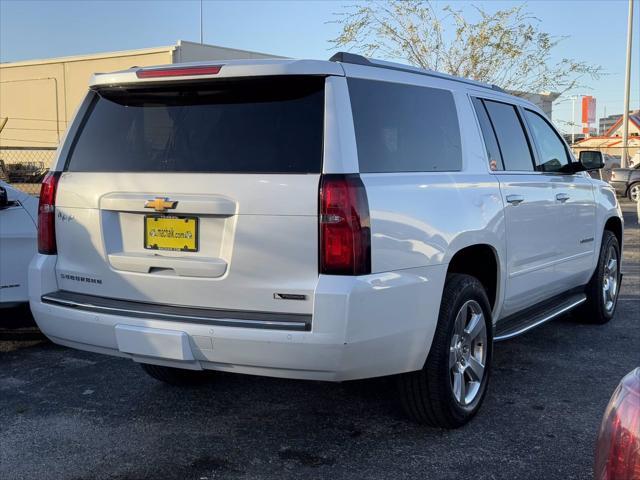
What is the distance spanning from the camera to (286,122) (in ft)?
11.1

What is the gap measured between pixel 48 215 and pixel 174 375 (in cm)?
137

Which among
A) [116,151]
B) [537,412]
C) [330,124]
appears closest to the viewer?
[330,124]

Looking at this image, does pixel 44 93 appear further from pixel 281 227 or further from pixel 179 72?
pixel 281 227

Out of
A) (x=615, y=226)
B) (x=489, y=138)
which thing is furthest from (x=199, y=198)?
(x=615, y=226)

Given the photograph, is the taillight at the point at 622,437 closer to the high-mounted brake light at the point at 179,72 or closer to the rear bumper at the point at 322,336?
A: the rear bumper at the point at 322,336

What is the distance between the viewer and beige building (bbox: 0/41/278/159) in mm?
25938

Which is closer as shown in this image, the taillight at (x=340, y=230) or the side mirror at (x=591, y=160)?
the taillight at (x=340, y=230)

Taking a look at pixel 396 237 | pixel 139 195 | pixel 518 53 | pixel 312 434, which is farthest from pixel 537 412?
pixel 518 53

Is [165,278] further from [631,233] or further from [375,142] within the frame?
[631,233]

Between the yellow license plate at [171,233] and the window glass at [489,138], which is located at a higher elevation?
the window glass at [489,138]

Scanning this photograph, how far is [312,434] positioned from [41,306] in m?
1.64

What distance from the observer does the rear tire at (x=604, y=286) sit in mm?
6262

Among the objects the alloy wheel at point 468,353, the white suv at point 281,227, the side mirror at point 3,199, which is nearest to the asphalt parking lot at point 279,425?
the alloy wheel at point 468,353

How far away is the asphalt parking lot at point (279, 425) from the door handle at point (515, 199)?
122cm
